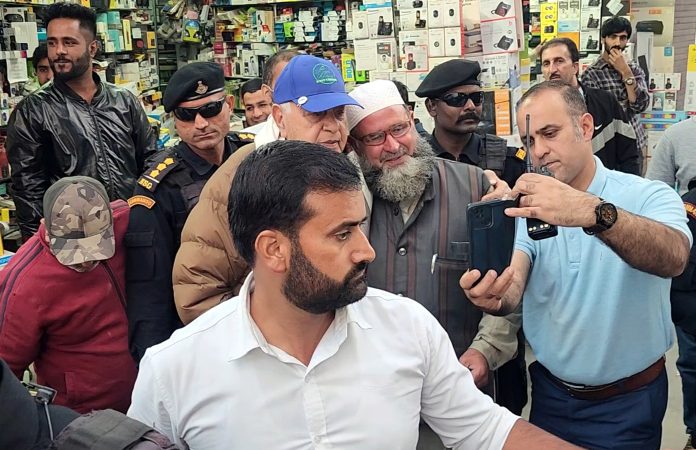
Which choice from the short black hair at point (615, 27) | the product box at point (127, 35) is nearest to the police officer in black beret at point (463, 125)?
the short black hair at point (615, 27)

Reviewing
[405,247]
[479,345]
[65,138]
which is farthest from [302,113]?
[65,138]

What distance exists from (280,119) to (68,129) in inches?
76.0

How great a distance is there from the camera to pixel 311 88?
2.10 meters

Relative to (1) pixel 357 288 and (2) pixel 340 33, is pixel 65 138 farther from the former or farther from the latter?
(2) pixel 340 33

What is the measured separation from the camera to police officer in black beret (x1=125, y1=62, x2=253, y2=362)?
7.33 feet

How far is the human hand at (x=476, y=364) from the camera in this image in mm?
2002

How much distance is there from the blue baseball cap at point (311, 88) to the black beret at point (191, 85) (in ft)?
2.05

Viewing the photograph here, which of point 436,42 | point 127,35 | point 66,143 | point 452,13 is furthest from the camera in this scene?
point 127,35

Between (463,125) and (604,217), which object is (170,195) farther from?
(463,125)

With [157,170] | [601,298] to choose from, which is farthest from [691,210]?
[157,170]

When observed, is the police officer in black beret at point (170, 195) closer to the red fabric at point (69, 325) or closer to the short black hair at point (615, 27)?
the red fabric at point (69, 325)

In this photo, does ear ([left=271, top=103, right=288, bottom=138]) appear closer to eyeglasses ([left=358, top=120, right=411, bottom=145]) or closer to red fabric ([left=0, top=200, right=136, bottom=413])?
eyeglasses ([left=358, top=120, right=411, bottom=145])

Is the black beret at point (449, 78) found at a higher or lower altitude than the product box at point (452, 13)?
lower

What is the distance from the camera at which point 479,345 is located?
6.73ft
